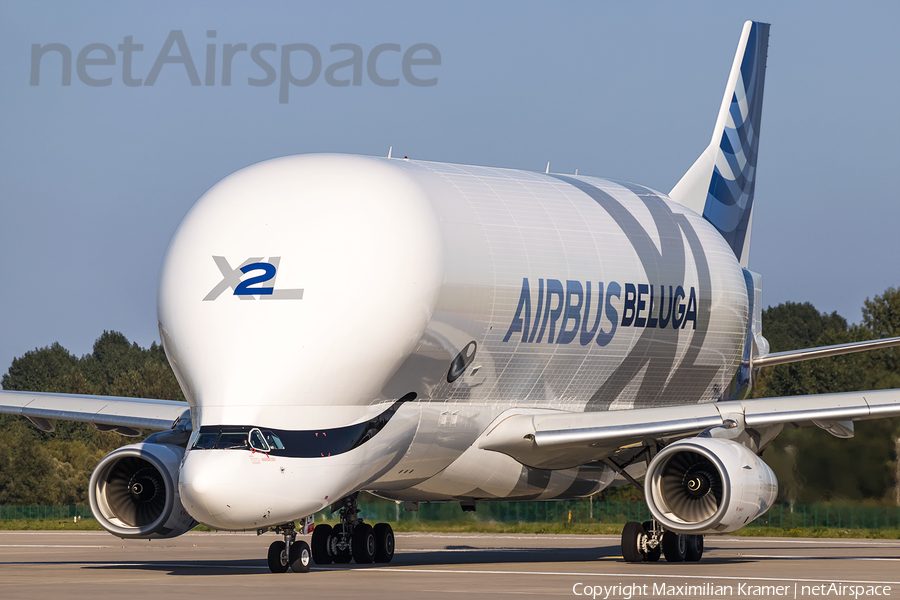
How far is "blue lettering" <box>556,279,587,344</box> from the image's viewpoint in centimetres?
2403

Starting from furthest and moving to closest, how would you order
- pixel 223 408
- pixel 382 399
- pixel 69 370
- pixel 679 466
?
pixel 69 370 < pixel 679 466 < pixel 382 399 < pixel 223 408

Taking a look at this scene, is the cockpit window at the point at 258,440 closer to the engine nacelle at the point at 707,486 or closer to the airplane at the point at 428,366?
the airplane at the point at 428,366

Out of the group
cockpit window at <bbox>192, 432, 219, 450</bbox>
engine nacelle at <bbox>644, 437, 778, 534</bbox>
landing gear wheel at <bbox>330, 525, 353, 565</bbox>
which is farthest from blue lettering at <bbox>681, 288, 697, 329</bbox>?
cockpit window at <bbox>192, 432, 219, 450</bbox>

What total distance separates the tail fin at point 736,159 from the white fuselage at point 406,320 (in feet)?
13.3

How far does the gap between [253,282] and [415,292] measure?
7.61 feet

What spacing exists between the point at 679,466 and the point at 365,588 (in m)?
6.44

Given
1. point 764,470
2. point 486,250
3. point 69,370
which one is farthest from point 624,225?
point 69,370

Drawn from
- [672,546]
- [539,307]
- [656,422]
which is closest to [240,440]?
[539,307]

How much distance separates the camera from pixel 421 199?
21594mm

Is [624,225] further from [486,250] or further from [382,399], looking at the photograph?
[382,399]

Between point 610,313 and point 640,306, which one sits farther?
point 640,306

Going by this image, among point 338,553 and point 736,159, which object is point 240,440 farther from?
point 736,159

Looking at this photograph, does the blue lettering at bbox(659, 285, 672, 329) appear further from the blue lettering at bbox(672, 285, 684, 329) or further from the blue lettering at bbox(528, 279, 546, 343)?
the blue lettering at bbox(528, 279, 546, 343)

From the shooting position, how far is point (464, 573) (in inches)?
827
